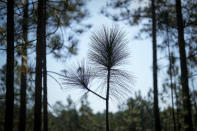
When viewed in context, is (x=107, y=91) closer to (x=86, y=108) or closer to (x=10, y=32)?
(x=10, y=32)

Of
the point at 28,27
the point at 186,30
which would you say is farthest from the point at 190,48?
the point at 28,27

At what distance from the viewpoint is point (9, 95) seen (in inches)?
139

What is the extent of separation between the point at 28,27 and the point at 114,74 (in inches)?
114

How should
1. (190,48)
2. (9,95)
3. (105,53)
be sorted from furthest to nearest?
(190,48) → (9,95) → (105,53)

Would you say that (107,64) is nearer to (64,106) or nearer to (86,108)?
(86,108)

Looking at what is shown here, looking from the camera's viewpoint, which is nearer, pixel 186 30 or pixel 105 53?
pixel 105 53

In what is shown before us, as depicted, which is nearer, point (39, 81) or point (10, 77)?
point (10, 77)

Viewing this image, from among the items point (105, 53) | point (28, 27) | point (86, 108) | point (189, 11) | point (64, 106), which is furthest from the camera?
point (64, 106)

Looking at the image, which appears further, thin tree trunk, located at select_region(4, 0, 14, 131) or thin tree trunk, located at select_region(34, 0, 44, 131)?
thin tree trunk, located at select_region(34, 0, 44, 131)

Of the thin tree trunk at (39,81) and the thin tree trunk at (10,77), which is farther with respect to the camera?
the thin tree trunk at (39,81)

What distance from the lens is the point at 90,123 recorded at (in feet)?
112

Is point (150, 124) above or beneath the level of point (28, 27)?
beneath

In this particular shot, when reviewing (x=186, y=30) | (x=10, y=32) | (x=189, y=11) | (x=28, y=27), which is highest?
(x=189, y=11)

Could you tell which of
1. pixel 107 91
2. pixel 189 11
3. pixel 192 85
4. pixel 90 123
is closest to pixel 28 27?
pixel 107 91
